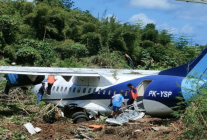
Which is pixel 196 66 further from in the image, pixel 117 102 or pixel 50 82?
pixel 50 82

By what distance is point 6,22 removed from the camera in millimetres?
27469

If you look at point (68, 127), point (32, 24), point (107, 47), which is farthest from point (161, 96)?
point (32, 24)

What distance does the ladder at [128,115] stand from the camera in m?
12.8

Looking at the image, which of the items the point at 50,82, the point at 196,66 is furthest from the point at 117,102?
the point at 50,82

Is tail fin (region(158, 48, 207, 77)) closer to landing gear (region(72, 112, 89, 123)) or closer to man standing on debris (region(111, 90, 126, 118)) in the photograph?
man standing on debris (region(111, 90, 126, 118))

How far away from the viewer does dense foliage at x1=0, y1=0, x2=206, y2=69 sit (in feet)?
93.2

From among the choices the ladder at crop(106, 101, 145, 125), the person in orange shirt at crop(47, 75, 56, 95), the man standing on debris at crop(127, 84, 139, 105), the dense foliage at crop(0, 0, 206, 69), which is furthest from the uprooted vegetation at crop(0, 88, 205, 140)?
the dense foliage at crop(0, 0, 206, 69)

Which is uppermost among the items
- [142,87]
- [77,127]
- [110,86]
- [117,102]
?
[142,87]

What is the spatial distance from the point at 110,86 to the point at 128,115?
181 cm

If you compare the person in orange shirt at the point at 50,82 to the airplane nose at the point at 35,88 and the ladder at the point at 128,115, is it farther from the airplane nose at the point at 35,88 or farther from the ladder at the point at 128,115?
the ladder at the point at 128,115

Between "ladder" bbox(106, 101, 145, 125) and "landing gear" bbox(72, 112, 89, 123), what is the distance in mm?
1689

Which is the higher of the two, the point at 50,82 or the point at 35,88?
the point at 50,82

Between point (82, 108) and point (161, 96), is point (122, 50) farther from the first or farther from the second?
point (161, 96)

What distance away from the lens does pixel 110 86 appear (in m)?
14.6
